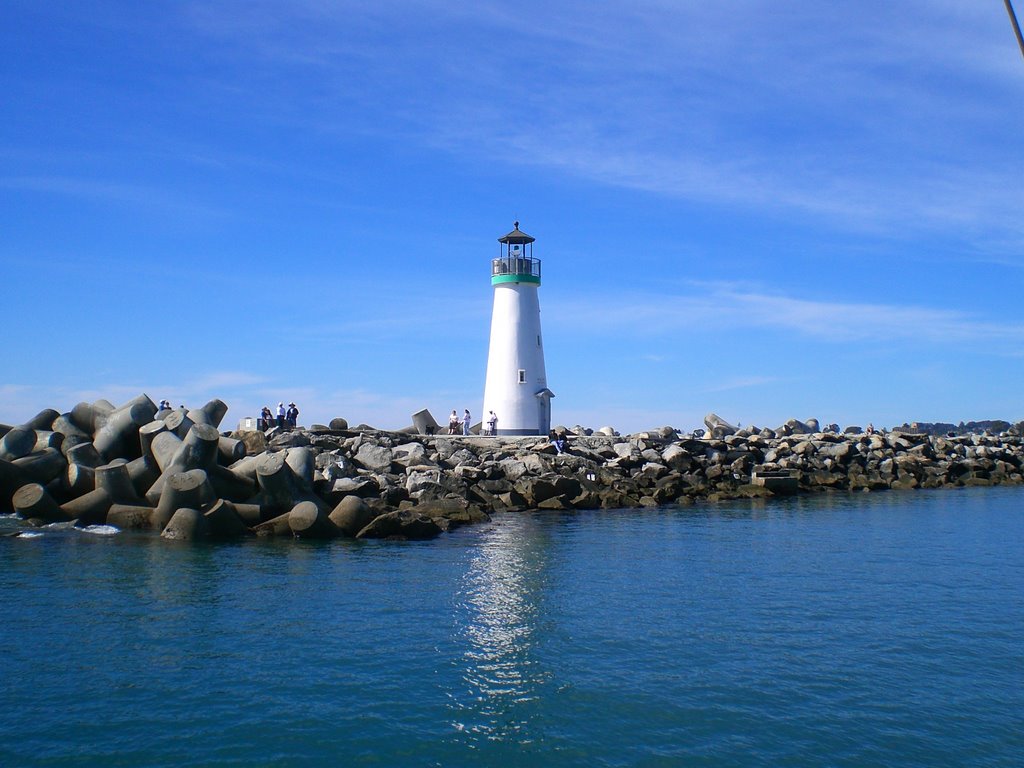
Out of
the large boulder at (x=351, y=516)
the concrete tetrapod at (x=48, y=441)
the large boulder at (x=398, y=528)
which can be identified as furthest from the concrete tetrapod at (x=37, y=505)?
the large boulder at (x=398, y=528)

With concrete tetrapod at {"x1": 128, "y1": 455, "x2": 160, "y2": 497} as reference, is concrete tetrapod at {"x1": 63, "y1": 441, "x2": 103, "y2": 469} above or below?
above

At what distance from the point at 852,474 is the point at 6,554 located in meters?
32.5

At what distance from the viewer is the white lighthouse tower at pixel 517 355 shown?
39.8 m

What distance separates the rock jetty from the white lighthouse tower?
2436mm

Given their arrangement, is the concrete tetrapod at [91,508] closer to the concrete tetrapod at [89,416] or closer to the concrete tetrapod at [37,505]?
the concrete tetrapod at [37,505]

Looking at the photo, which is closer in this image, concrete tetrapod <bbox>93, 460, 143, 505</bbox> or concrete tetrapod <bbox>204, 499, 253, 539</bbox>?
concrete tetrapod <bbox>204, 499, 253, 539</bbox>

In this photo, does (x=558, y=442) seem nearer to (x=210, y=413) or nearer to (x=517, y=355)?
(x=517, y=355)

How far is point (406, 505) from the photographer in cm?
2425

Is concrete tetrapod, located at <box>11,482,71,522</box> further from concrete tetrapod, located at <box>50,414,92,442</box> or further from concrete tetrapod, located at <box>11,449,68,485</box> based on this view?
concrete tetrapod, located at <box>50,414,92,442</box>

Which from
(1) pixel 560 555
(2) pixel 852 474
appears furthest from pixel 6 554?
(2) pixel 852 474

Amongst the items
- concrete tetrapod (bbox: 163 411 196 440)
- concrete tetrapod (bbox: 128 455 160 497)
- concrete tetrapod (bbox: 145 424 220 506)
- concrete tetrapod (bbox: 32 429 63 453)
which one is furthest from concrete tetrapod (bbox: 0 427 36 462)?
concrete tetrapod (bbox: 145 424 220 506)

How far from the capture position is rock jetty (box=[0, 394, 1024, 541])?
806 inches

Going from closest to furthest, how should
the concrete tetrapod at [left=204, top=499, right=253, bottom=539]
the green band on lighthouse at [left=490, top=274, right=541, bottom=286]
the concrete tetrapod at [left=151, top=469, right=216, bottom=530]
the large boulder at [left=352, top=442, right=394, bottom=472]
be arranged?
the concrete tetrapod at [left=204, top=499, right=253, bottom=539] < the concrete tetrapod at [left=151, top=469, right=216, bottom=530] < the large boulder at [left=352, top=442, right=394, bottom=472] < the green band on lighthouse at [left=490, top=274, right=541, bottom=286]

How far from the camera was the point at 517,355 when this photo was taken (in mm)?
40062
